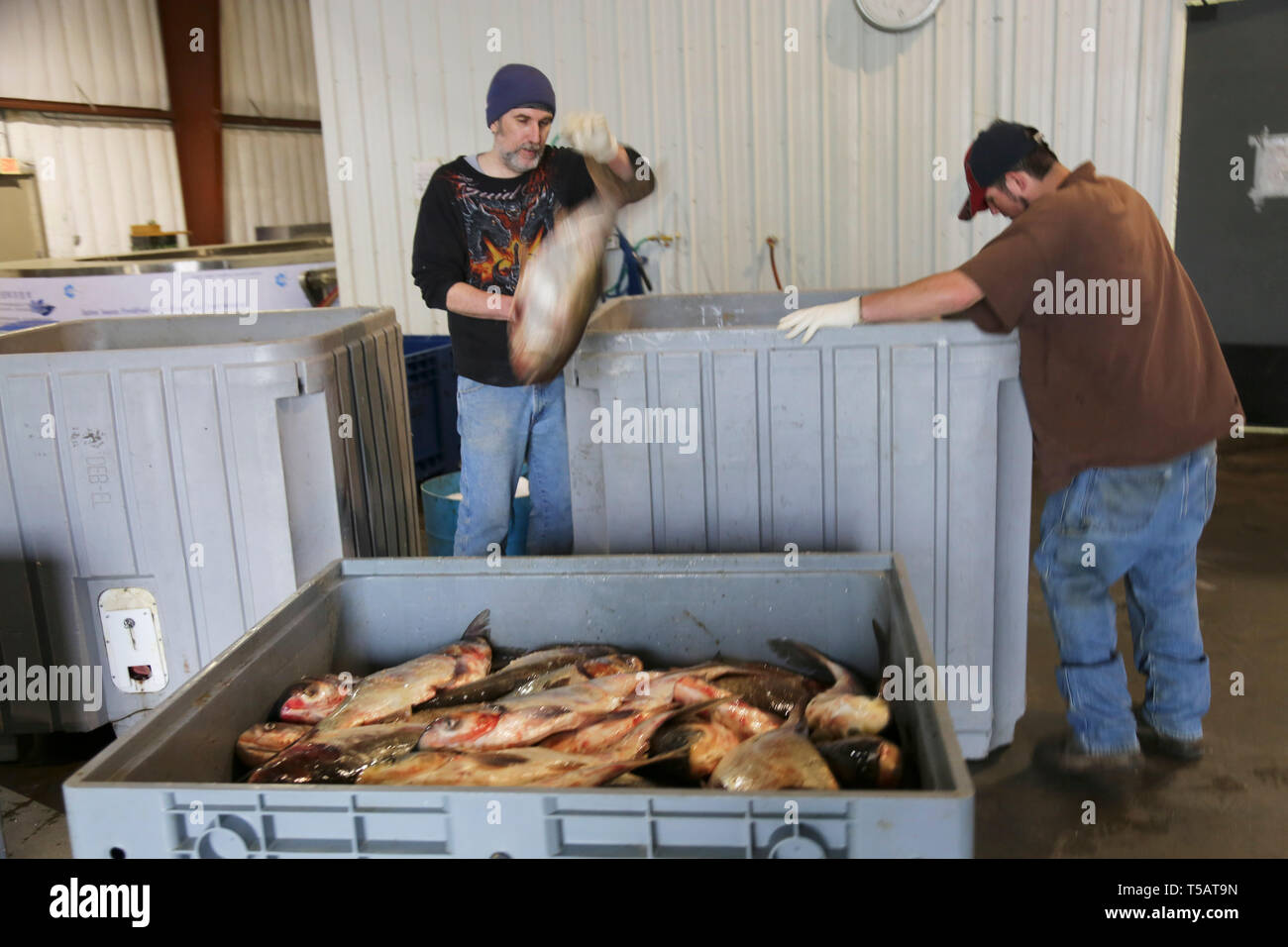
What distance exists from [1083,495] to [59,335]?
302 centimetres

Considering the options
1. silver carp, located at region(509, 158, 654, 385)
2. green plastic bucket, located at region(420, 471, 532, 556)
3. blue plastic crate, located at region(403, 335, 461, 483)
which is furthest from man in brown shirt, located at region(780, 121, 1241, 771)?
blue plastic crate, located at region(403, 335, 461, 483)

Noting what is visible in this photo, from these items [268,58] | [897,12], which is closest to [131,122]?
[268,58]

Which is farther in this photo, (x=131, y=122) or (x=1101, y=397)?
(x=131, y=122)

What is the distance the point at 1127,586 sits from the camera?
2.93m

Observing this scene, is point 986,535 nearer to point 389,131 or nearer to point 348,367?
point 348,367

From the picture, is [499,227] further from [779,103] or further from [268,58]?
[268,58]

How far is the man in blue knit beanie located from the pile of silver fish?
1.14 metres

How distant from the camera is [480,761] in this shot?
161 cm

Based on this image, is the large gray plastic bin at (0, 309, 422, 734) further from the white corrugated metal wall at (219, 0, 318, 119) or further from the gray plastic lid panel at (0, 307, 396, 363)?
the white corrugated metal wall at (219, 0, 318, 119)

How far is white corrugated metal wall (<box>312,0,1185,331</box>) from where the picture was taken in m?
5.08

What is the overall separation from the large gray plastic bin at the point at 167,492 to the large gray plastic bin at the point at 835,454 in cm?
67

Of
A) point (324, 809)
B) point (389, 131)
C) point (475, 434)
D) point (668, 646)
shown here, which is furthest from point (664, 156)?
point (324, 809)

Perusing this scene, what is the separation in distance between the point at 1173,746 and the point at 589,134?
2273 millimetres

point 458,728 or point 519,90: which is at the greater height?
point 519,90
